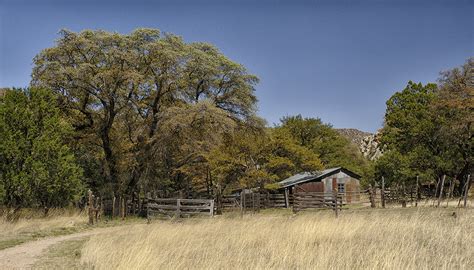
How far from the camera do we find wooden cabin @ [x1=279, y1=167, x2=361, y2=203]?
38531 mm

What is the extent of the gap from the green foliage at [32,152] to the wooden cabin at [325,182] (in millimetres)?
19547

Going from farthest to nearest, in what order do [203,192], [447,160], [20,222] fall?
[203,192] < [447,160] < [20,222]

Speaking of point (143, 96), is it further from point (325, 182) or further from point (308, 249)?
point (308, 249)

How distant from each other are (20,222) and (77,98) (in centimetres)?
1149

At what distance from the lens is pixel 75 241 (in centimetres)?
1471

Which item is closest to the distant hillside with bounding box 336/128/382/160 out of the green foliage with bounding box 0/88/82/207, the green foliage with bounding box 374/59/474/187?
the green foliage with bounding box 374/59/474/187

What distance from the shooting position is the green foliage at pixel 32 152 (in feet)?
68.6

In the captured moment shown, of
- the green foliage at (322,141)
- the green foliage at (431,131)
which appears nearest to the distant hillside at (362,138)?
the green foliage at (322,141)

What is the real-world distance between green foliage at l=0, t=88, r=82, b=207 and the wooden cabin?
1955 centimetres

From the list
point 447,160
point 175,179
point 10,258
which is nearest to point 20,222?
point 10,258

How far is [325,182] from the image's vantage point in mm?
40406

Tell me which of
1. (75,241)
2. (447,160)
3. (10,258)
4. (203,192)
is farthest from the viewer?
(203,192)

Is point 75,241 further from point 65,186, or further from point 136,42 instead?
point 136,42

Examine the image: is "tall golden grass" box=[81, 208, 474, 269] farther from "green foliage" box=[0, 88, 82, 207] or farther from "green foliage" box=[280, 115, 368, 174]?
"green foliage" box=[280, 115, 368, 174]
